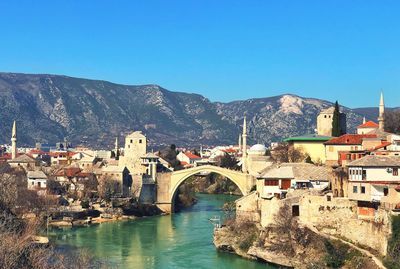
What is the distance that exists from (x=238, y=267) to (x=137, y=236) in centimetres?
1319

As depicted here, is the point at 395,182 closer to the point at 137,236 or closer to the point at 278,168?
the point at 278,168

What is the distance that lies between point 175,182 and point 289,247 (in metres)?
31.8

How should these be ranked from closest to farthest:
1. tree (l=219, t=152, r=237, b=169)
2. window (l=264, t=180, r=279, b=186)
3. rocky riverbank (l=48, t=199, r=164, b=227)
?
window (l=264, t=180, r=279, b=186)
rocky riverbank (l=48, t=199, r=164, b=227)
tree (l=219, t=152, r=237, b=169)

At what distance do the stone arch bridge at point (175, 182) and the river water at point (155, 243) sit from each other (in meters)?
4.58

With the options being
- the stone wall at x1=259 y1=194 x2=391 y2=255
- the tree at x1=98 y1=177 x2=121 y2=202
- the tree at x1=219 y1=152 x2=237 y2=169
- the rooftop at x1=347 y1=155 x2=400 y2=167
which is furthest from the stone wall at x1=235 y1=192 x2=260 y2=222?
the tree at x1=219 y1=152 x2=237 y2=169

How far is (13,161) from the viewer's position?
261ft

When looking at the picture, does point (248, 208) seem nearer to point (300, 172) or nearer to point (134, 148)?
point (300, 172)

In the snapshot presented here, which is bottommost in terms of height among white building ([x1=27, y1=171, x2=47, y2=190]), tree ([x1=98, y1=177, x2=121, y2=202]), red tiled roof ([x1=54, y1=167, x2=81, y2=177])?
tree ([x1=98, y1=177, x2=121, y2=202])

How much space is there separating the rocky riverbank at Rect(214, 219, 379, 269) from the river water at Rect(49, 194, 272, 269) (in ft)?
2.22

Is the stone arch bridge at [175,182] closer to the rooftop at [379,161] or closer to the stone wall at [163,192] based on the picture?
the stone wall at [163,192]

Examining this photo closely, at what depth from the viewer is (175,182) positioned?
215 ft

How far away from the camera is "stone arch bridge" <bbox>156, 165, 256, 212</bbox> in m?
64.2

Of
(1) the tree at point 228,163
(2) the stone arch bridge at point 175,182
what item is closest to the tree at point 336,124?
Answer: (2) the stone arch bridge at point 175,182

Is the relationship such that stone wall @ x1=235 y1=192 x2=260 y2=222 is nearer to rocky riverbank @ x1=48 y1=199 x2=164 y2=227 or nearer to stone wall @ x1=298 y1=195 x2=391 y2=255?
stone wall @ x1=298 y1=195 x2=391 y2=255
